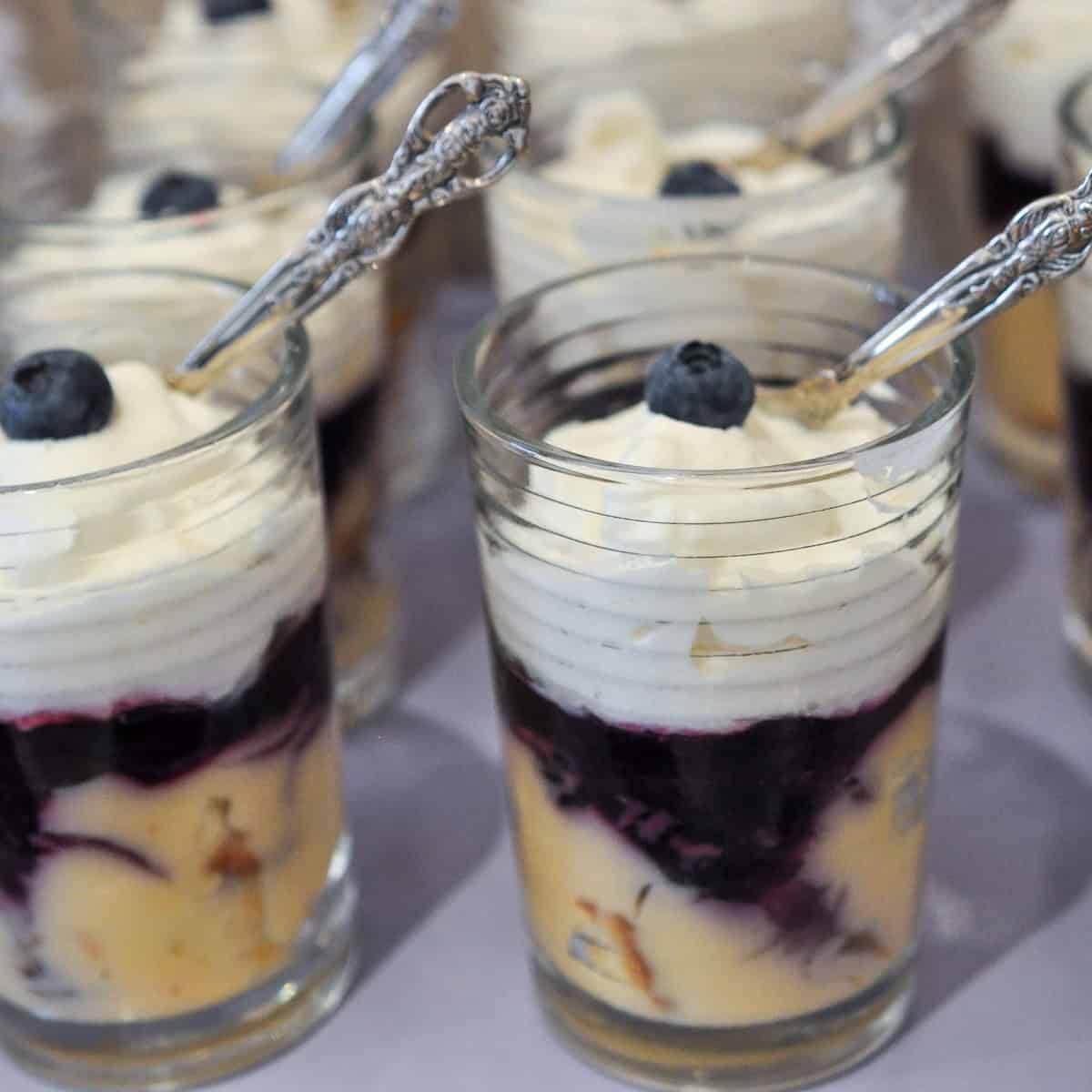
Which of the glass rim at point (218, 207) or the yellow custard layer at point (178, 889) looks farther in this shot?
the glass rim at point (218, 207)

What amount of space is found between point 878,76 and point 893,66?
0.01m

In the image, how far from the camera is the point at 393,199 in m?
0.69

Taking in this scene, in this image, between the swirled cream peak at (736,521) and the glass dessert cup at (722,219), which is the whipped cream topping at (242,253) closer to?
the glass dessert cup at (722,219)

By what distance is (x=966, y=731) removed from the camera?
97 cm

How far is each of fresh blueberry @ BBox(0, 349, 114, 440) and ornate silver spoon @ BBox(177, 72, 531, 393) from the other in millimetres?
66

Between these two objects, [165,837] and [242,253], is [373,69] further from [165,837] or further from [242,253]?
[165,837]

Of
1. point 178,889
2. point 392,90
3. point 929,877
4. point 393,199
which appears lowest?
point 929,877

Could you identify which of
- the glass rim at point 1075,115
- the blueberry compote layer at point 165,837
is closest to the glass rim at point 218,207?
the blueberry compote layer at point 165,837

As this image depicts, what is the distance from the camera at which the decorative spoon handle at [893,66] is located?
95 centimetres

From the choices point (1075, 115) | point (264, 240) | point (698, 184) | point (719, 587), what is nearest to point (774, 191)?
point (698, 184)

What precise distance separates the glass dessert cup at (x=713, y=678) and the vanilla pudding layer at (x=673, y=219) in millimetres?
119

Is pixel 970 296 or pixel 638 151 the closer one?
pixel 970 296

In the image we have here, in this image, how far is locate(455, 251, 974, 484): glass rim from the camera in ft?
2.02

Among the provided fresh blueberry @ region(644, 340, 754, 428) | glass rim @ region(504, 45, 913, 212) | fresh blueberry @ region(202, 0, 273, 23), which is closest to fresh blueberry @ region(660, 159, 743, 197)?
glass rim @ region(504, 45, 913, 212)
